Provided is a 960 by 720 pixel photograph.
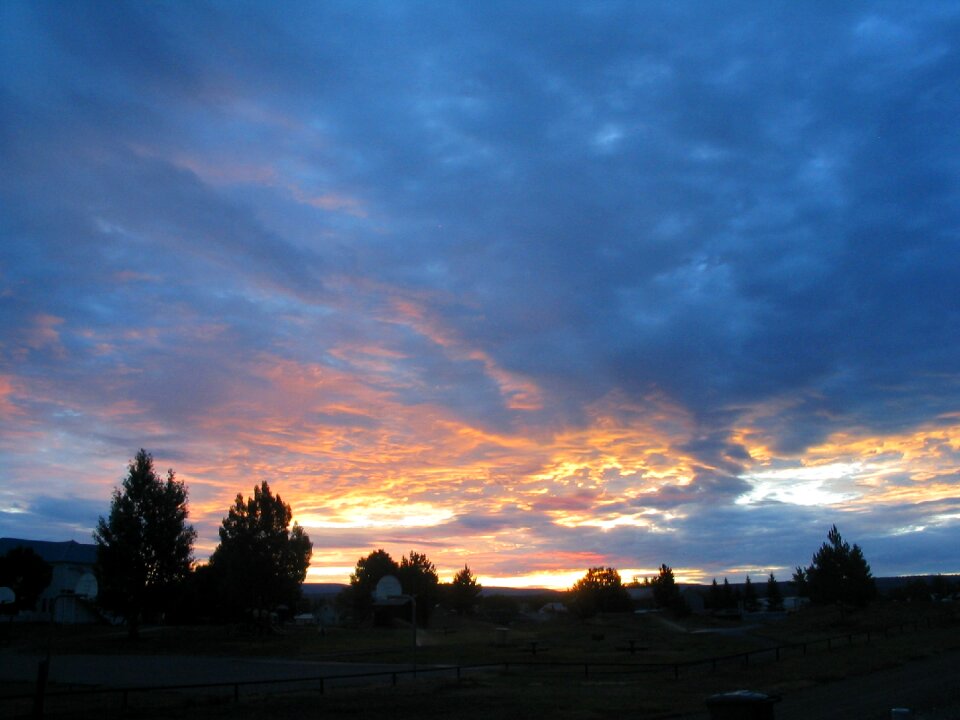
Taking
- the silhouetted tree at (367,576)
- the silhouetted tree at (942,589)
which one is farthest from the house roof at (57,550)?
the silhouetted tree at (942,589)

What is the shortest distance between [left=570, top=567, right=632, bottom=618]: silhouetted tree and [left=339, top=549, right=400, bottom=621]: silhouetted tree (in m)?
24.9

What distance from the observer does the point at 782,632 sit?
212ft

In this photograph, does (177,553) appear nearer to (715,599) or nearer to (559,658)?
(559,658)

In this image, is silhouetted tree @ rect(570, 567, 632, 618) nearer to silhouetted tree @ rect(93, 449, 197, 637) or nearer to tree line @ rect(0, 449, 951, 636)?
tree line @ rect(0, 449, 951, 636)

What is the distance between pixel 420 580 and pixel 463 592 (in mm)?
21996

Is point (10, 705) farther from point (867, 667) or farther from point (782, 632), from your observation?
point (782, 632)

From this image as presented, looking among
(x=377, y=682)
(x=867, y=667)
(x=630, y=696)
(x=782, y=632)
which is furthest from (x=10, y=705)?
(x=782, y=632)

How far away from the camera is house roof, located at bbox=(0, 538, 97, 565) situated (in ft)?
306

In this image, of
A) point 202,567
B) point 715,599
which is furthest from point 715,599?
point 202,567

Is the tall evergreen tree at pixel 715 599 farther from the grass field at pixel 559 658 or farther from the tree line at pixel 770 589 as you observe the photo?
the grass field at pixel 559 658

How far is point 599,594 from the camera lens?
102 meters

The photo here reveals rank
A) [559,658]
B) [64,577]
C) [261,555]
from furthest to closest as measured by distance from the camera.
A: [64,577] → [261,555] → [559,658]

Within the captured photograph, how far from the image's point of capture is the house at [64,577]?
251 feet

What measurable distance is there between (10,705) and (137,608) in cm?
3621
